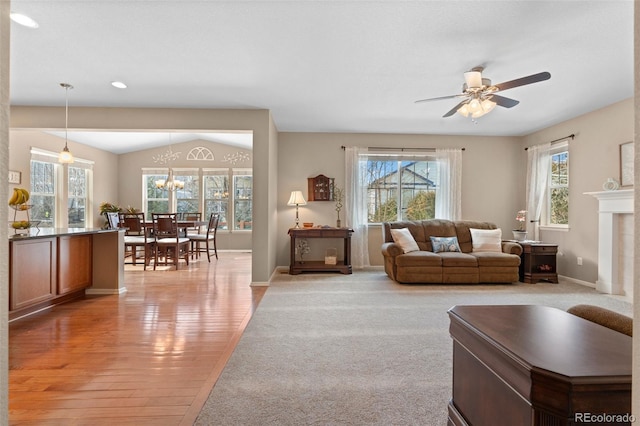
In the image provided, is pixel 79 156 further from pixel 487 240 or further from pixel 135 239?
pixel 487 240

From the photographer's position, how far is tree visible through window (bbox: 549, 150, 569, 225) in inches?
221

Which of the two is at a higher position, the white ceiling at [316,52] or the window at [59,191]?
the white ceiling at [316,52]

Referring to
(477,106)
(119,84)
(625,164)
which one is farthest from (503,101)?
(119,84)

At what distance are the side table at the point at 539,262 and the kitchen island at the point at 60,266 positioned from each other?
19.6 feet

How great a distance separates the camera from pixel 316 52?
127 inches

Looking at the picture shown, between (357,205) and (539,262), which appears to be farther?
(357,205)

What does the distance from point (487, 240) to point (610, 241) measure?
61.4 inches

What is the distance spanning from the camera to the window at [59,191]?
665 centimetres

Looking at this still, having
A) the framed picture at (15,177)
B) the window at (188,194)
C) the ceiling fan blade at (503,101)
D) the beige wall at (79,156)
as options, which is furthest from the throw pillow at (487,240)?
the framed picture at (15,177)

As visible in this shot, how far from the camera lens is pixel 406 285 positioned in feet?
16.7

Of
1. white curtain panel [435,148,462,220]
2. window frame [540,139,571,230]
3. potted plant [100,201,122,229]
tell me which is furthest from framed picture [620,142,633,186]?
potted plant [100,201,122,229]

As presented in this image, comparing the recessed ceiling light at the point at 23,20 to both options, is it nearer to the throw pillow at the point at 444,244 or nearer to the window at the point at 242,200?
the throw pillow at the point at 444,244

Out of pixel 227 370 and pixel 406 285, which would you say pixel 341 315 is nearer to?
pixel 227 370

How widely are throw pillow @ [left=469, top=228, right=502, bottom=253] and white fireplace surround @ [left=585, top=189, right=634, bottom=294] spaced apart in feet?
4.31
